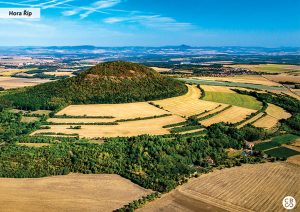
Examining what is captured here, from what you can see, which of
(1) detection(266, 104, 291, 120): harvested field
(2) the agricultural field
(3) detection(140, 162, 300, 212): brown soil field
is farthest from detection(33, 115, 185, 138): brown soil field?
(2) the agricultural field

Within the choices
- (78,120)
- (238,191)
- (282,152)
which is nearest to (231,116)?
(282,152)

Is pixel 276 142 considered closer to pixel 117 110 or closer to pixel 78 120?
pixel 117 110

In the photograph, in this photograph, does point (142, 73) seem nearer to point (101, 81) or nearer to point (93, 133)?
point (101, 81)

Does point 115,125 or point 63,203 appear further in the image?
point 115,125

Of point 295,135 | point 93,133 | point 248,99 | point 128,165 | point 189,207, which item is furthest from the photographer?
point 248,99

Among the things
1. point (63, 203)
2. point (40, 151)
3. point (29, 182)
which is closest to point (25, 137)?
point (40, 151)

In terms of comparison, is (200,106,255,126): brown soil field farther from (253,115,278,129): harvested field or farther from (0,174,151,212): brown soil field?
(0,174,151,212): brown soil field
